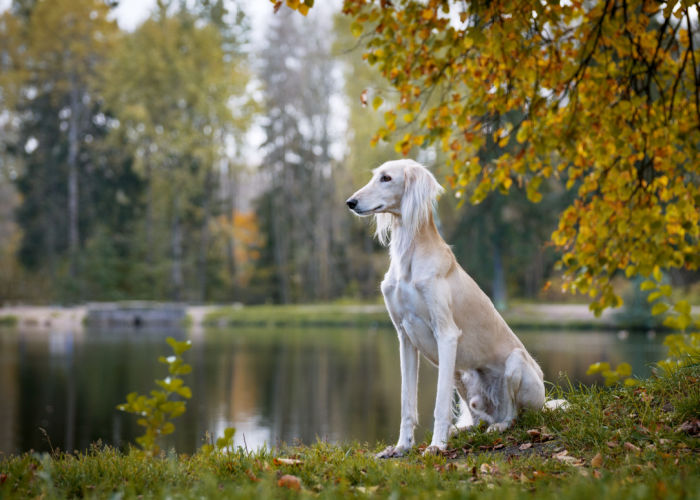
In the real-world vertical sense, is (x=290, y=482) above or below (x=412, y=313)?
below

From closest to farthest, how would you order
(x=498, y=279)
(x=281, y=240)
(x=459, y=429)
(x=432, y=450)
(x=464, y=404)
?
1. (x=432, y=450)
2. (x=459, y=429)
3. (x=464, y=404)
4. (x=498, y=279)
5. (x=281, y=240)

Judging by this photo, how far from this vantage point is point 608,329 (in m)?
25.2

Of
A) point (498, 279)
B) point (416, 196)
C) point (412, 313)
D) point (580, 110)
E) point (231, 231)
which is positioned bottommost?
point (498, 279)

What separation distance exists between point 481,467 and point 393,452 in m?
0.82

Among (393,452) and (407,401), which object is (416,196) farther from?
(393,452)

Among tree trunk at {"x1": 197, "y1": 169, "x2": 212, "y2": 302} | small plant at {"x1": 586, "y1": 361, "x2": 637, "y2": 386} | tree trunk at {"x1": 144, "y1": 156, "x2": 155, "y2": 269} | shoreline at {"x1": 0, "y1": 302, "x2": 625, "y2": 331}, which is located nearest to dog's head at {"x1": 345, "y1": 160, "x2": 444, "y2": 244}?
small plant at {"x1": 586, "y1": 361, "x2": 637, "y2": 386}

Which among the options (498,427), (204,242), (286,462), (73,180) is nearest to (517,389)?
(498,427)

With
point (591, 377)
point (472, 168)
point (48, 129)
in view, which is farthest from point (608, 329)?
point (48, 129)

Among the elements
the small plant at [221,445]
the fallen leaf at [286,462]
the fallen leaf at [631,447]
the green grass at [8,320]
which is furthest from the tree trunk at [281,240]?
the fallen leaf at [631,447]

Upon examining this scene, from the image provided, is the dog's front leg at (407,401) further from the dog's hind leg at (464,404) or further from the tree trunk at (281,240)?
the tree trunk at (281,240)

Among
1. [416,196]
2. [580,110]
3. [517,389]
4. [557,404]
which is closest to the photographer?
[416,196]

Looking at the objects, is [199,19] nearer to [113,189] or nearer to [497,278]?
[113,189]

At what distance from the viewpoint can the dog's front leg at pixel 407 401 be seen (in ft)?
14.8

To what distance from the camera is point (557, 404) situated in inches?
198
